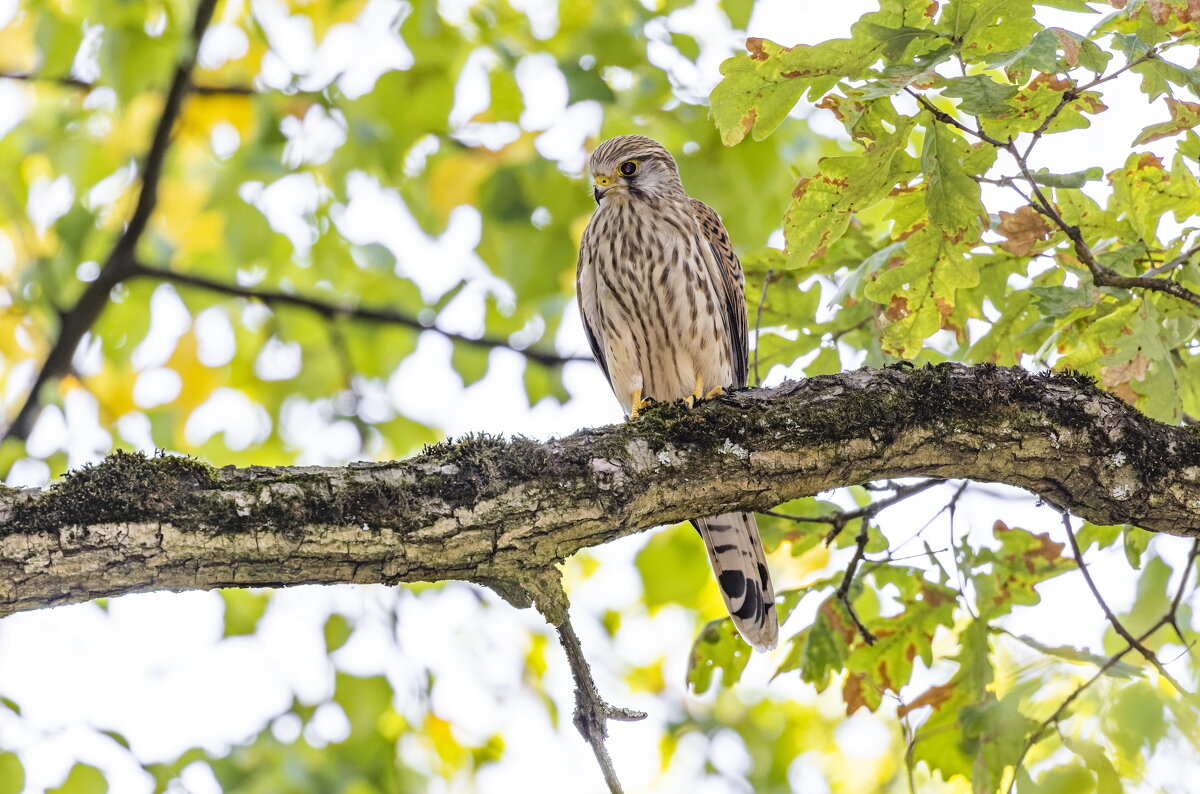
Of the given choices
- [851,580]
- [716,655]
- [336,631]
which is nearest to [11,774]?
[336,631]

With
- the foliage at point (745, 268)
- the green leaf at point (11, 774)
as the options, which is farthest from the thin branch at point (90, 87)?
the green leaf at point (11, 774)

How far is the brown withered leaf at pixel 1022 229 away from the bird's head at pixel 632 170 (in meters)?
2.19

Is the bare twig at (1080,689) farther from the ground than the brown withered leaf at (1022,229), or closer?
closer

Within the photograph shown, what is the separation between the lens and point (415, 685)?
5344 mm

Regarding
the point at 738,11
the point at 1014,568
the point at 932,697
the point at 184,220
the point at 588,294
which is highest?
Result: the point at 184,220

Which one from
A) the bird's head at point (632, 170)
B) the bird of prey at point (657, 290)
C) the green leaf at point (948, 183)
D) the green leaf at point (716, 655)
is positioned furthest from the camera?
the bird's head at point (632, 170)

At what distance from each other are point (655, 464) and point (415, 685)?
3.35 m

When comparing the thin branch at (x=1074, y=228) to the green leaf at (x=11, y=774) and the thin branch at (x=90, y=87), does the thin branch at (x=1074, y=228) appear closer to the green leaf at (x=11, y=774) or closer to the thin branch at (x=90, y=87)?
the green leaf at (x=11, y=774)

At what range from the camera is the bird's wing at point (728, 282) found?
4.54 meters

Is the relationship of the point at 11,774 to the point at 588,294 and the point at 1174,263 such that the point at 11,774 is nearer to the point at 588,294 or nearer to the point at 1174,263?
the point at 588,294

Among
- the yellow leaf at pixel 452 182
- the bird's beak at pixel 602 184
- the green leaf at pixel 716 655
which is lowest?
the green leaf at pixel 716 655

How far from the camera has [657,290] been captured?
14.4ft

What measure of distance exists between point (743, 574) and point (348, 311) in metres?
3.00

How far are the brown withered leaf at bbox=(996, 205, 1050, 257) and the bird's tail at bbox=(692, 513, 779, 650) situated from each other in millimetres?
1446
